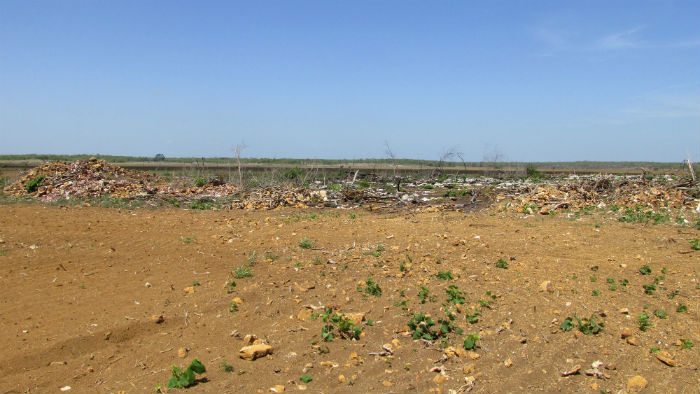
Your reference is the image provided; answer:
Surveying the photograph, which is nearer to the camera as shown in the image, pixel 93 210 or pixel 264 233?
pixel 264 233

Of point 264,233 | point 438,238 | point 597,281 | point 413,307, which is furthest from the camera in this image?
point 264,233

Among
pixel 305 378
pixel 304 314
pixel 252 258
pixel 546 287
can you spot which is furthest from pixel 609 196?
pixel 305 378

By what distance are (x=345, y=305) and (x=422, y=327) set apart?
910 mm

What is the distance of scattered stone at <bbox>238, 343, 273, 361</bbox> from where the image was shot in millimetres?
3805

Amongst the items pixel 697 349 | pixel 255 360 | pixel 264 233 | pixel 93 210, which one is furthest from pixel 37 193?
pixel 697 349

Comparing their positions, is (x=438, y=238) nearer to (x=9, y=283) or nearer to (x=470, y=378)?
(x=470, y=378)

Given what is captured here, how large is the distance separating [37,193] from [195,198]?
423 centimetres

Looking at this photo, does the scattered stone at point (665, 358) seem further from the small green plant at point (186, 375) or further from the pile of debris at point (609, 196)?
the pile of debris at point (609, 196)

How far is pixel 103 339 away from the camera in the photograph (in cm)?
430

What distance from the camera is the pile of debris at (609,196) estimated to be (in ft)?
32.7

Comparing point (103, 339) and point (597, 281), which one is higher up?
point (597, 281)

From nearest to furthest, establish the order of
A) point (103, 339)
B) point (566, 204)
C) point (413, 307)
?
point (103, 339), point (413, 307), point (566, 204)

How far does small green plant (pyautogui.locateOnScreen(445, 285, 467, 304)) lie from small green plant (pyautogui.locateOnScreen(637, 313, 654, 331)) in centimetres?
142

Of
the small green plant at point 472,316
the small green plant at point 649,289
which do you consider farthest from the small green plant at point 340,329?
→ the small green plant at point 649,289
